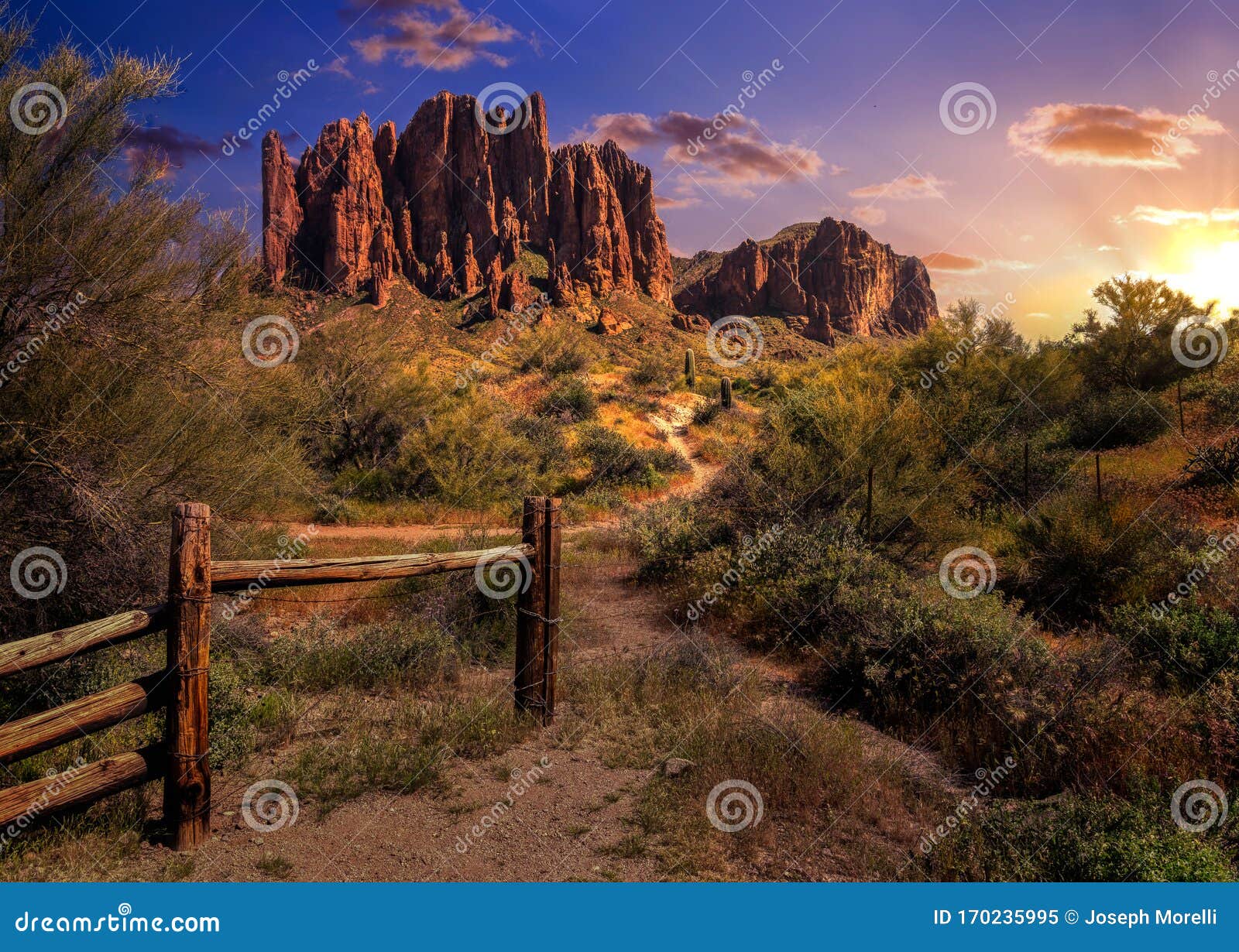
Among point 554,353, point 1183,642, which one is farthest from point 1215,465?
point 554,353

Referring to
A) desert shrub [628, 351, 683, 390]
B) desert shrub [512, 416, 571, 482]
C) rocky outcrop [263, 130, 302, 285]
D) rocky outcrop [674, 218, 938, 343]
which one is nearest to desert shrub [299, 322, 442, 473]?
desert shrub [512, 416, 571, 482]

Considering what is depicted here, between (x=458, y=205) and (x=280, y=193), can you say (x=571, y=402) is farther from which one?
(x=280, y=193)

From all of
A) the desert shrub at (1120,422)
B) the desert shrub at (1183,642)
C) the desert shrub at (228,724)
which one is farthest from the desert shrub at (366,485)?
the desert shrub at (1120,422)

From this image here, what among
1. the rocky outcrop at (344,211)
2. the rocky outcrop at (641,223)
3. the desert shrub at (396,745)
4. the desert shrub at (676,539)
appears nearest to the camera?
the desert shrub at (396,745)

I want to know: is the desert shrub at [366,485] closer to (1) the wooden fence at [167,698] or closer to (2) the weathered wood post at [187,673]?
(1) the wooden fence at [167,698]

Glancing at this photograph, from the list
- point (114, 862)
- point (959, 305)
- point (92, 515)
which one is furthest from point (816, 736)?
point (959, 305)

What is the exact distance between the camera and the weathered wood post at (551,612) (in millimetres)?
5629

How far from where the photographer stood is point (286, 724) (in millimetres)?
5160

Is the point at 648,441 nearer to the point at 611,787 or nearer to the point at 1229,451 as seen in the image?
the point at 1229,451

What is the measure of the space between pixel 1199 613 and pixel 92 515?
33.7ft

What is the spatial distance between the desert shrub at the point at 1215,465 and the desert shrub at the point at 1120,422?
3271 mm

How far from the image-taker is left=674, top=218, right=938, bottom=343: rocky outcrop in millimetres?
103438

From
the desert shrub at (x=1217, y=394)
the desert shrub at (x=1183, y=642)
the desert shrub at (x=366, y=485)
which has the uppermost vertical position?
the desert shrub at (x=1217, y=394)

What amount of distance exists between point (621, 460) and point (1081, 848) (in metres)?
17.5
